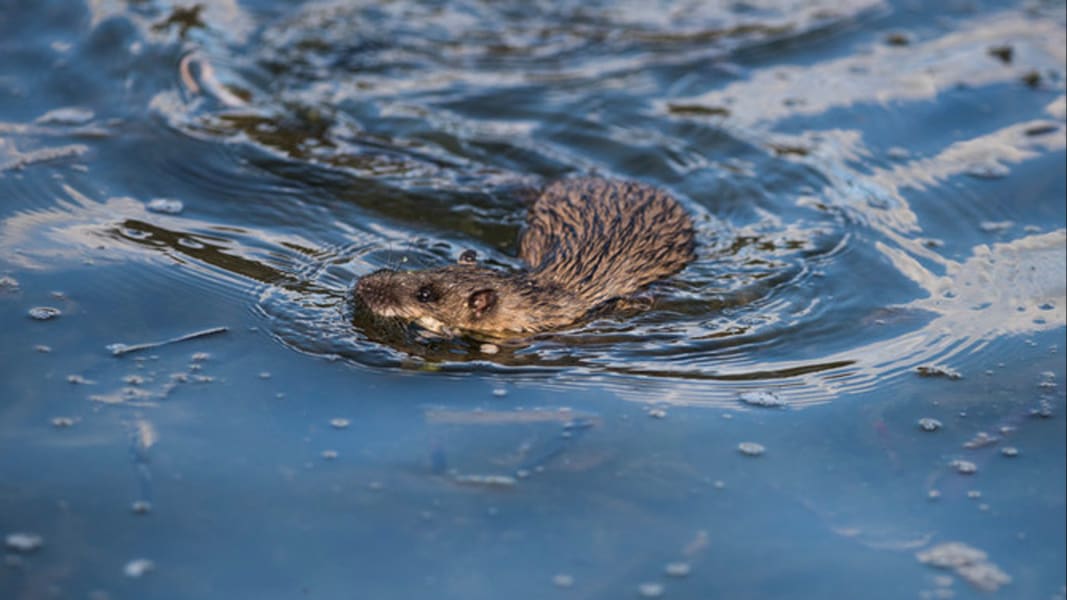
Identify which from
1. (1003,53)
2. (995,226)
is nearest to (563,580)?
(995,226)

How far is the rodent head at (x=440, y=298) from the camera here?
6734 mm

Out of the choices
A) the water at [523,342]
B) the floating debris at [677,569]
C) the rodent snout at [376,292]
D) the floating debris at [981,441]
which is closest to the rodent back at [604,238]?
the water at [523,342]

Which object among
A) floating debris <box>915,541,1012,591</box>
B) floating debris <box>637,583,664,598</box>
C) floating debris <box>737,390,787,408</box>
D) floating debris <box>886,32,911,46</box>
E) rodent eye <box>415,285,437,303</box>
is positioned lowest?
floating debris <box>637,583,664,598</box>

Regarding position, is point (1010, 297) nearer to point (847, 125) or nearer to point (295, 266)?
point (847, 125)

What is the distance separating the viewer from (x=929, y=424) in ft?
19.8

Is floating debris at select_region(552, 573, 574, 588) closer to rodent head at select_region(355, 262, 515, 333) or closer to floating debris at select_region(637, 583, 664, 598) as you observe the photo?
floating debris at select_region(637, 583, 664, 598)

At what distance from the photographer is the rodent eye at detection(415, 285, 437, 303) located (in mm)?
6766

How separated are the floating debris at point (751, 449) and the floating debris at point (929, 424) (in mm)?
868

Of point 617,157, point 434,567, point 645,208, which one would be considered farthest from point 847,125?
point 434,567

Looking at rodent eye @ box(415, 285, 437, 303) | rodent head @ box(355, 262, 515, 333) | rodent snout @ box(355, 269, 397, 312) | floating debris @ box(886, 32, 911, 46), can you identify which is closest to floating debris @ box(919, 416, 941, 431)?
rodent head @ box(355, 262, 515, 333)

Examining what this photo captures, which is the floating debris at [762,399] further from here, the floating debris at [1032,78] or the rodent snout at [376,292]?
the floating debris at [1032,78]

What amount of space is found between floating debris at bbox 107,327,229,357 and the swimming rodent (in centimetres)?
85

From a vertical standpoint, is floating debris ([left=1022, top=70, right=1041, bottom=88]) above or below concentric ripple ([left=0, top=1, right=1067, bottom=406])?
above

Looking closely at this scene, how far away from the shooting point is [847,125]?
996 centimetres
